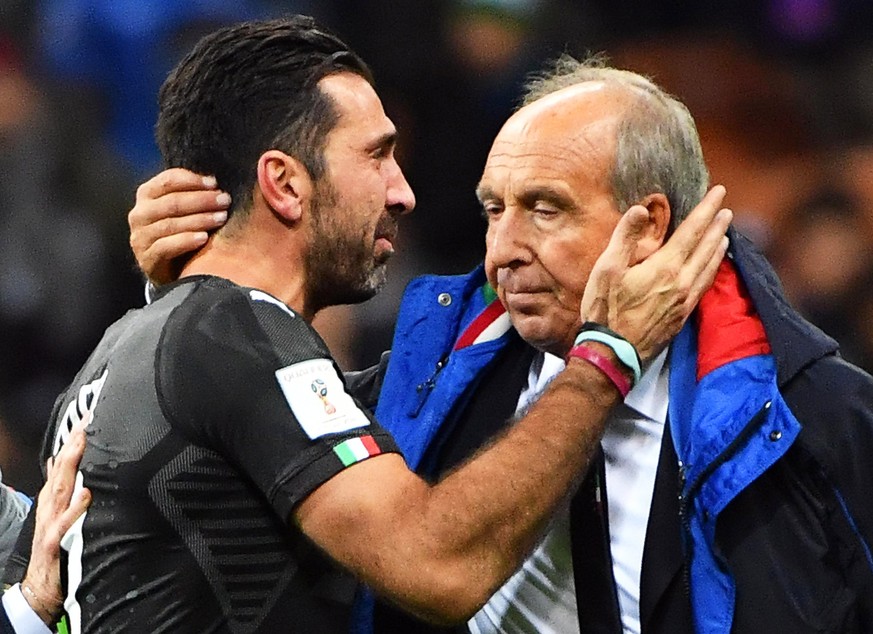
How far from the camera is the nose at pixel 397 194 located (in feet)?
9.63

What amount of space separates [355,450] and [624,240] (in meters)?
0.72

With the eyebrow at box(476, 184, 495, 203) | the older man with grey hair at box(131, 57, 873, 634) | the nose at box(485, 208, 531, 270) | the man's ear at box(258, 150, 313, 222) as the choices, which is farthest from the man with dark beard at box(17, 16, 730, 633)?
the eyebrow at box(476, 184, 495, 203)

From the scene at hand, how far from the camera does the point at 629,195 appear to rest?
290 centimetres

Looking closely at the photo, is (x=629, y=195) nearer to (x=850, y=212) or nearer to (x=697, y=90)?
(x=850, y=212)

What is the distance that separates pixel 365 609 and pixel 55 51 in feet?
13.8

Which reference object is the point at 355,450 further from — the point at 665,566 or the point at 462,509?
the point at 665,566

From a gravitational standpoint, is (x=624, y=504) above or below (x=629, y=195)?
below

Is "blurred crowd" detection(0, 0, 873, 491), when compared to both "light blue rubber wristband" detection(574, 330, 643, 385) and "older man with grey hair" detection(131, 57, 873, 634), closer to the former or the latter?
"older man with grey hair" detection(131, 57, 873, 634)

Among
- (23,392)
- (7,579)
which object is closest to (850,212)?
(23,392)

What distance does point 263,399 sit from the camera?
94.1 inches

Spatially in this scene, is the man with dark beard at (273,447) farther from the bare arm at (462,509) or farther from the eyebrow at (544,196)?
the eyebrow at (544,196)

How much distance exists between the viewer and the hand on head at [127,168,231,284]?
2773 millimetres

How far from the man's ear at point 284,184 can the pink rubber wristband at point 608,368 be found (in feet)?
2.03

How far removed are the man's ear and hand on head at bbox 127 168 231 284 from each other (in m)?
0.09
